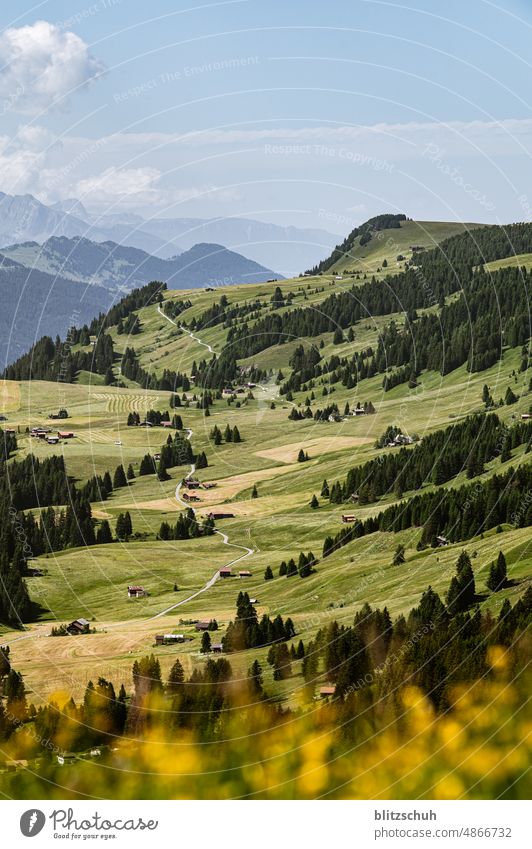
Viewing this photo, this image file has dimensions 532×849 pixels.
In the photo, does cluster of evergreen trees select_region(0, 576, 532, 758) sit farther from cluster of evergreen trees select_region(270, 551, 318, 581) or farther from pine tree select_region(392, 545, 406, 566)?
cluster of evergreen trees select_region(270, 551, 318, 581)

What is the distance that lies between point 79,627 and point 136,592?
3622 cm

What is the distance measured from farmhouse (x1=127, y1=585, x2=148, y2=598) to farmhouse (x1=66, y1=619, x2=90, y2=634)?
102 ft

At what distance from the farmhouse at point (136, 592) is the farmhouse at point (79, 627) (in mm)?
31013

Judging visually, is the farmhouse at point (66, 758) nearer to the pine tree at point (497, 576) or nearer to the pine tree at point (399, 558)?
the pine tree at point (497, 576)

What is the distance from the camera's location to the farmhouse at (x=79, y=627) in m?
115

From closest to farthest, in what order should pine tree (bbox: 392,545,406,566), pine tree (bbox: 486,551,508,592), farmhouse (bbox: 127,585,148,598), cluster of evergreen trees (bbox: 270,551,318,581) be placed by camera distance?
pine tree (bbox: 486,551,508,592), pine tree (bbox: 392,545,406,566), cluster of evergreen trees (bbox: 270,551,318,581), farmhouse (bbox: 127,585,148,598)

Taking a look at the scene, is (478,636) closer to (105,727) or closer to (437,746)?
(437,746)

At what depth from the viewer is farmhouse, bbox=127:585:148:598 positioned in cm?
15095

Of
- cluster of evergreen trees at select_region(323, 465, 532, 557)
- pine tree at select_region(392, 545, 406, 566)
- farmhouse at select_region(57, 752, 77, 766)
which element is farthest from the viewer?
pine tree at select_region(392, 545, 406, 566)

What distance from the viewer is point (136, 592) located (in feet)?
502

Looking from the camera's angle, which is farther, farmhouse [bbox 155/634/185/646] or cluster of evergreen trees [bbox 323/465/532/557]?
cluster of evergreen trees [bbox 323/465/532/557]

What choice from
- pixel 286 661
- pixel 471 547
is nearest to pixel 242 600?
pixel 471 547

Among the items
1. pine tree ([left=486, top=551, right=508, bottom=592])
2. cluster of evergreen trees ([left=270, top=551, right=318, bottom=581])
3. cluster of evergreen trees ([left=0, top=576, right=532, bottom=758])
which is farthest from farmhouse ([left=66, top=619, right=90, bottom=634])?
cluster of evergreen trees ([left=0, top=576, right=532, bottom=758])

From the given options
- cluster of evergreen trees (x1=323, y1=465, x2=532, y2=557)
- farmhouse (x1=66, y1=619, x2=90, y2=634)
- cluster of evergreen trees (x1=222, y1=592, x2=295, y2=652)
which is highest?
cluster of evergreen trees (x1=323, y1=465, x2=532, y2=557)
